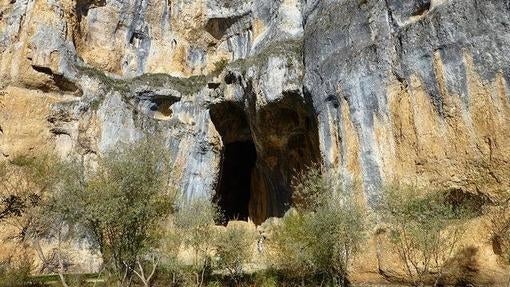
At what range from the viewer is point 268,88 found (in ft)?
90.0

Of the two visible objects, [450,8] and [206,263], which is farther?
[206,263]

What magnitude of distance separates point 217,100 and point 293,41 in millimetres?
7577

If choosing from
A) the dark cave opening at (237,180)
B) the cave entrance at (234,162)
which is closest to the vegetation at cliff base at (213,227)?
the cave entrance at (234,162)

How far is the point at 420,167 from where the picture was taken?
19344 mm

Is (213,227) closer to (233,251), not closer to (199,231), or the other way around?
(199,231)

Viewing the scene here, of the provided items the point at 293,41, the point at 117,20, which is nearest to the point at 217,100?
the point at 293,41

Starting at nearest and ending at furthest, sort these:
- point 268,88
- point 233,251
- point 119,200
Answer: point 119,200, point 233,251, point 268,88

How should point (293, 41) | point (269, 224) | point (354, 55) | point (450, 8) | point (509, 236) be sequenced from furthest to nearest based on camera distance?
point (269, 224)
point (293, 41)
point (354, 55)
point (450, 8)
point (509, 236)

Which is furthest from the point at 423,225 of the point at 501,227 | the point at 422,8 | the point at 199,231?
the point at 199,231

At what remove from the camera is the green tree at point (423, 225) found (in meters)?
15.8

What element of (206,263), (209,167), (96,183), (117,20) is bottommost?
(206,263)

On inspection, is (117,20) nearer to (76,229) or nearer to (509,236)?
(76,229)

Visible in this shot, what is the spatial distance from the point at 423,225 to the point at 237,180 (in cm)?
2769

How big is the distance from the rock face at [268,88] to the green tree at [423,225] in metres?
1.43
